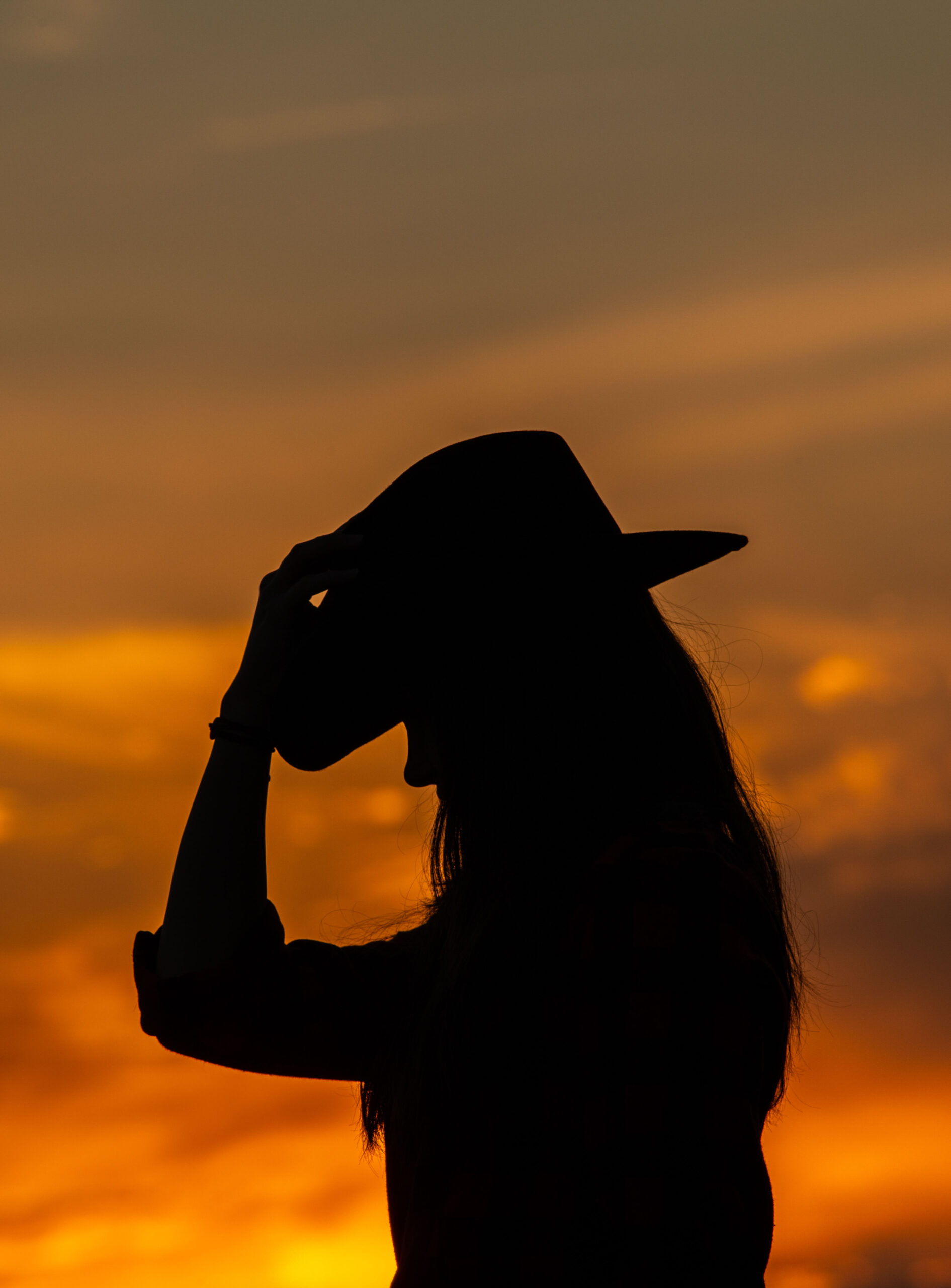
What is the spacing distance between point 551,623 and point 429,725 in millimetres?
387

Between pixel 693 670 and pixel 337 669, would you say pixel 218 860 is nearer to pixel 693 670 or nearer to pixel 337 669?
pixel 337 669

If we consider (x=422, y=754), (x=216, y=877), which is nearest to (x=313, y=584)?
(x=422, y=754)

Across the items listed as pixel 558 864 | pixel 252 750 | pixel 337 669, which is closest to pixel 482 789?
pixel 558 864

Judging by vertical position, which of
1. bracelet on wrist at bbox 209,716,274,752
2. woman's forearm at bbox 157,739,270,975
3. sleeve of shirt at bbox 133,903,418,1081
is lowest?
sleeve of shirt at bbox 133,903,418,1081

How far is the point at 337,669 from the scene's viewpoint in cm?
291

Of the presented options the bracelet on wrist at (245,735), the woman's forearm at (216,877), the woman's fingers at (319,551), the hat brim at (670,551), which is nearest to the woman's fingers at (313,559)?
the woman's fingers at (319,551)

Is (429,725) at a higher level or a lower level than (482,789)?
higher

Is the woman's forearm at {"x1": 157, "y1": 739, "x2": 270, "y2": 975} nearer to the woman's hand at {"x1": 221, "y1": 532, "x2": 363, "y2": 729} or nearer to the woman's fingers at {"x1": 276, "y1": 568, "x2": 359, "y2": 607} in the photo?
the woman's hand at {"x1": 221, "y1": 532, "x2": 363, "y2": 729}

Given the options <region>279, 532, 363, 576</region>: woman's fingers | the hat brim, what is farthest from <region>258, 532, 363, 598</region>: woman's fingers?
the hat brim

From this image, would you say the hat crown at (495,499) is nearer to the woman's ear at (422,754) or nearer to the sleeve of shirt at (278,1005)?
the woman's ear at (422,754)

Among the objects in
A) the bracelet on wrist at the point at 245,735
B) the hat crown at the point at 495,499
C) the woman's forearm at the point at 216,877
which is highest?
the hat crown at the point at 495,499

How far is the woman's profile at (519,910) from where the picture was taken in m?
2.08

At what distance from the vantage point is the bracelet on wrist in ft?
10.1

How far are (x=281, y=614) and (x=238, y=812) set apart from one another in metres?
0.50
